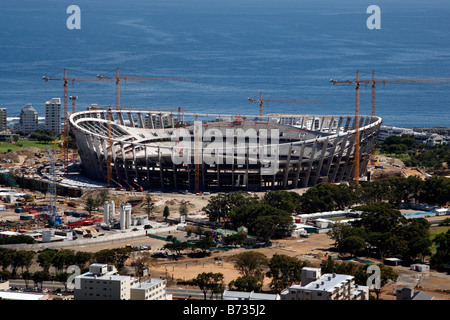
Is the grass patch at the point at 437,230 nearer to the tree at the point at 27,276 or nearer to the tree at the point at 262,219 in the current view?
the tree at the point at 262,219

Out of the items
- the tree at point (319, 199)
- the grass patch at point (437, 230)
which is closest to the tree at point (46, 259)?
the tree at point (319, 199)

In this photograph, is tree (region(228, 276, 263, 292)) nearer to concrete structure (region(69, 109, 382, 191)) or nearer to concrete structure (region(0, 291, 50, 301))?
concrete structure (region(0, 291, 50, 301))

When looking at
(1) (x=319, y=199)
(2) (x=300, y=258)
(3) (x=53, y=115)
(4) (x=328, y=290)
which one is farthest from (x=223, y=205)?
(3) (x=53, y=115)

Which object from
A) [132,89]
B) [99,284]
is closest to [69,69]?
[132,89]

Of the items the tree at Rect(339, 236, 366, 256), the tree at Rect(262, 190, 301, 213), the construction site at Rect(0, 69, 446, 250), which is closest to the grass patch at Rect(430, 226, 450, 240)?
the tree at Rect(339, 236, 366, 256)

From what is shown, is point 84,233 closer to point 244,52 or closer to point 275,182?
point 275,182
